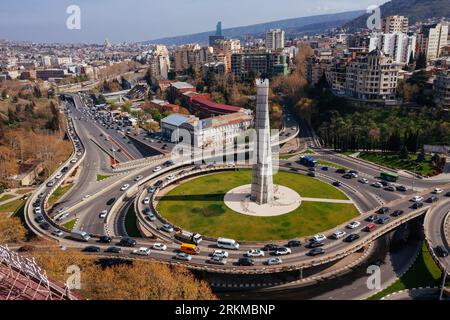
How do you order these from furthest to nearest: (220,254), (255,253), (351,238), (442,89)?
(442,89)
(351,238)
(255,253)
(220,254)

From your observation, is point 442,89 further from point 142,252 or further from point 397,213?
point 142,252

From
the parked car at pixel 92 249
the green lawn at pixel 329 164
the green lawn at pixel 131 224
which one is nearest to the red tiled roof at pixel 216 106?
the green lawn at pixel 329 164

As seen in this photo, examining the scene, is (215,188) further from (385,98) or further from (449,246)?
(385,98)

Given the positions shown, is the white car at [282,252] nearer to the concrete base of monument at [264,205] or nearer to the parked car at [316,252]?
the parked car at [316,252]

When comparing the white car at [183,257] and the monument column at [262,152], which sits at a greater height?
the monument column at [262,152]

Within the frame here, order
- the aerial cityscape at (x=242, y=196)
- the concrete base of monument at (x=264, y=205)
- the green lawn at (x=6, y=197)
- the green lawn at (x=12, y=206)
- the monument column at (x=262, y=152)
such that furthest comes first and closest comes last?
1. the green lawn at (x=6, y=197)
2. the green lawn at (x=12, y=206)
3. the concrete base of monument at (x=264, y=205)
4. the monument column at (x=262, y=152)
5. the aerial cityscape at (x=242, y=196)

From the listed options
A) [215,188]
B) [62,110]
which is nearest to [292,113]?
[215,188]

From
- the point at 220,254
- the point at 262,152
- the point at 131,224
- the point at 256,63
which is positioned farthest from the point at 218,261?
the point at 256,63
